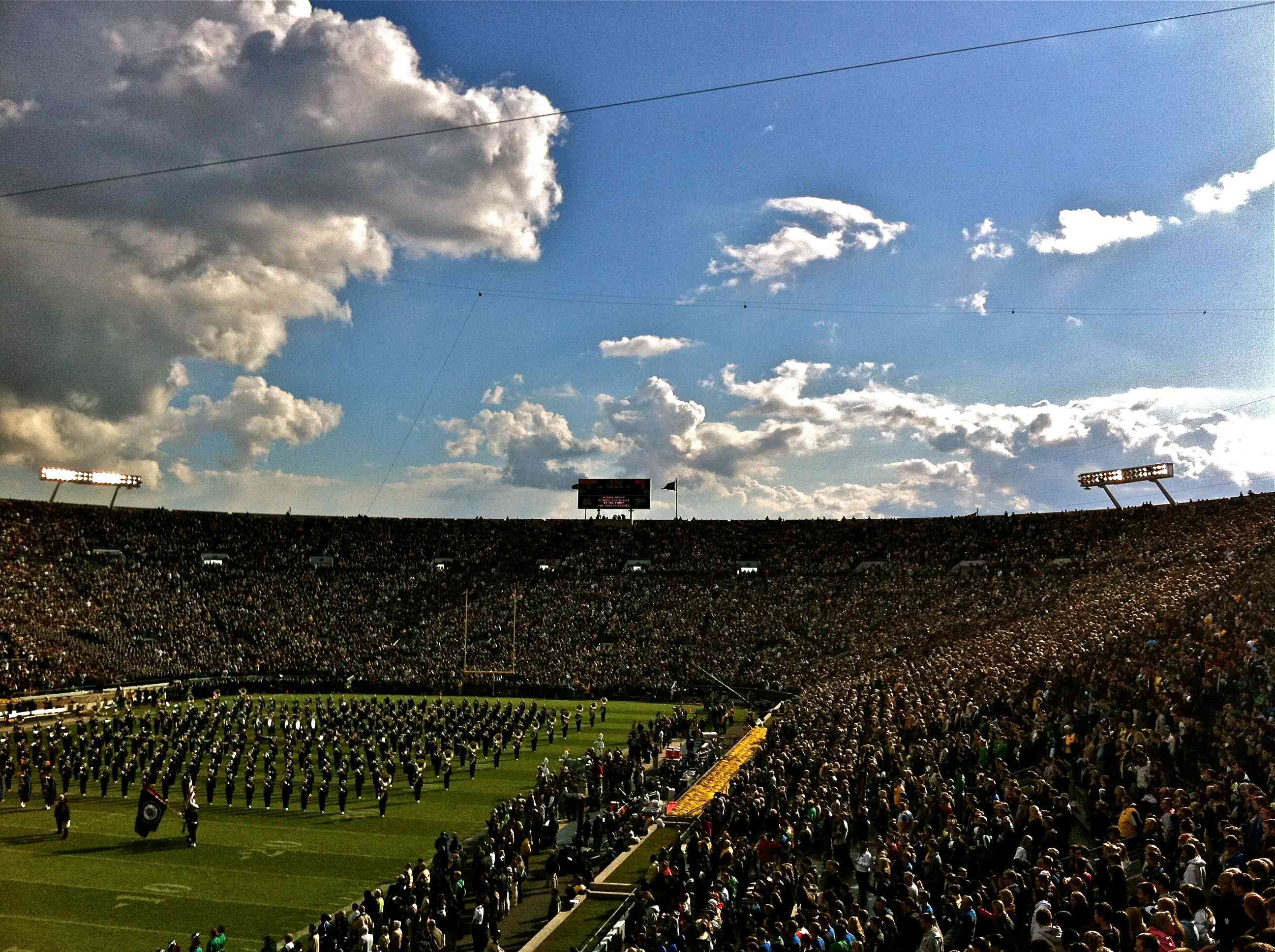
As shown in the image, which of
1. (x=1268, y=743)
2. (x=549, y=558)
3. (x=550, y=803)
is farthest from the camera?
(x=549, y=558)

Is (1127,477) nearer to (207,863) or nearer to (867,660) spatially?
(867,660)

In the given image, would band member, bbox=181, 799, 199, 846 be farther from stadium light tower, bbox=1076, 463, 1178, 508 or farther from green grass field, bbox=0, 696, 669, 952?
stadium light tower, bbox=1076, 463, 1178, 508

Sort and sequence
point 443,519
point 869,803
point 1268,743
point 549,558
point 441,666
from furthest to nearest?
point 443,519 → point 549,558 → point 441,666 → point 869,803 → point 1268,743

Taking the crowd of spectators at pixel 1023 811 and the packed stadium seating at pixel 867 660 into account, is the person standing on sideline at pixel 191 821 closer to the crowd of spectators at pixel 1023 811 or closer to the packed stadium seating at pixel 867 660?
the packed stadium seating at pixel 867 660

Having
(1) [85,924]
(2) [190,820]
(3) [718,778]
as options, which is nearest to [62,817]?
(2) [190,820]

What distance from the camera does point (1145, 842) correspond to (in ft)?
37.2

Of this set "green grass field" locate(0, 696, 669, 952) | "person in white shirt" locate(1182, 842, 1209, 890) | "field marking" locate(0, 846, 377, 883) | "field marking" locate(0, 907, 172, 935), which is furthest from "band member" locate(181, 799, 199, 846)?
"person in white shirt" locate(1182, 842, 1209, 890)

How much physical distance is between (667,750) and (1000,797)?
11418 millimetres

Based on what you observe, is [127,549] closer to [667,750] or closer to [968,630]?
[667,750]

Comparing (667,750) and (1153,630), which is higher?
(1153,630)

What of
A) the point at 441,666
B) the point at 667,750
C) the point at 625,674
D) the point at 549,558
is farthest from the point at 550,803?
the point at 549,558

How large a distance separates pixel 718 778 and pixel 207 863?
39.5 ft

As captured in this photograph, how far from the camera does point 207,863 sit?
17766 millimetres

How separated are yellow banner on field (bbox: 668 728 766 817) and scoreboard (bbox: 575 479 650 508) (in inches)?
1584
